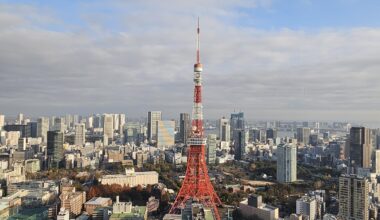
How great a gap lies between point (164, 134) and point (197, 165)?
16.8m

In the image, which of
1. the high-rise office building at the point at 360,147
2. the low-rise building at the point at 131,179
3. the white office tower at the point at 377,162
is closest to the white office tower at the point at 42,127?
the low-rise building at the point at 131,179

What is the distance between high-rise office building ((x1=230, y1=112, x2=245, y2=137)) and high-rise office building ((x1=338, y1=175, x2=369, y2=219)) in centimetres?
2261

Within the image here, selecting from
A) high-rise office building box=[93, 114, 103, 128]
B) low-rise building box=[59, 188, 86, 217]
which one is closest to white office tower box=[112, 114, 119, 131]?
high-rise office building box=[93, 114, 103, 128]

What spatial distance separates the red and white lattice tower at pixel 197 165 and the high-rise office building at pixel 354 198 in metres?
2.64

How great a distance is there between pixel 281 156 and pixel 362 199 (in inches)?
261

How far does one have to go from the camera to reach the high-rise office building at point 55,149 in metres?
17.1

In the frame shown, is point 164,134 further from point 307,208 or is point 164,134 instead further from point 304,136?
point 307,208

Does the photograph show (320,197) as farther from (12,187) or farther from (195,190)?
(12,187)

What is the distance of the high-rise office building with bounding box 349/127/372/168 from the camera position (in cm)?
1631

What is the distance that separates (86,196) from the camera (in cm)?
1075

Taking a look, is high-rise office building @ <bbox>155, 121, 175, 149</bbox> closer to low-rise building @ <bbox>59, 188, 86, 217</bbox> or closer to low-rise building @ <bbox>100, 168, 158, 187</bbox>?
low-rise building @ <bbox>100, 168, 158, 187</bbox>

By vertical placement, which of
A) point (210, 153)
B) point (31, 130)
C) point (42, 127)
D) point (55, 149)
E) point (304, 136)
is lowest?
point (210, 153)

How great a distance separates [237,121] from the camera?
32844mm

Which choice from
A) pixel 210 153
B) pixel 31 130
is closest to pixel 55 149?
pixel 210 153
